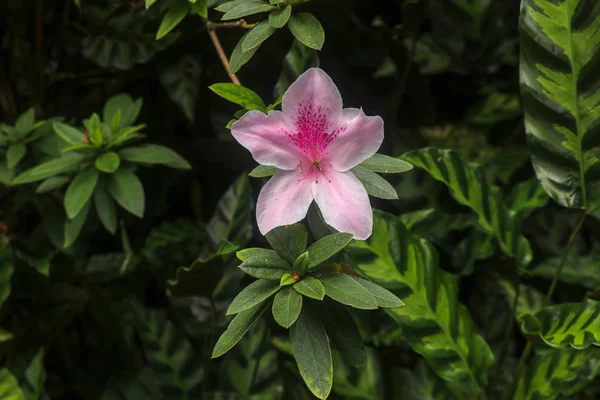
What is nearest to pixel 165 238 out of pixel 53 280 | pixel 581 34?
pixel 53 280

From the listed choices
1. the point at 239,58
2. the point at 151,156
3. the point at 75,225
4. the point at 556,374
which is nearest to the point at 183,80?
the point at 151,156

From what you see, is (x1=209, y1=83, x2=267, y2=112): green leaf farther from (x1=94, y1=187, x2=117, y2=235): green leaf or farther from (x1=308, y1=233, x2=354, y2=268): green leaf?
(x1=94, y1=187, x2=117, y2=235): green leaf

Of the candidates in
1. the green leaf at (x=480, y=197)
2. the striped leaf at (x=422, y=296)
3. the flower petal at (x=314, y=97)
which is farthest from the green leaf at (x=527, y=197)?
the flower petal at (x=314, y=97)

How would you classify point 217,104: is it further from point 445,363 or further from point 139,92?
point 445,363

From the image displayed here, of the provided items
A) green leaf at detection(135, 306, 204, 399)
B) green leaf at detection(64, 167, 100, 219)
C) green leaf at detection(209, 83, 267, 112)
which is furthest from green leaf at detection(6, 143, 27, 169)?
green leaf at detection(209, 83, 267, 112)

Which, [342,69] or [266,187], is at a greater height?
[266,187]

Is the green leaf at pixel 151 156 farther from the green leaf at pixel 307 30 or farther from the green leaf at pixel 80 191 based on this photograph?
the green leaf at pixel 307 30
